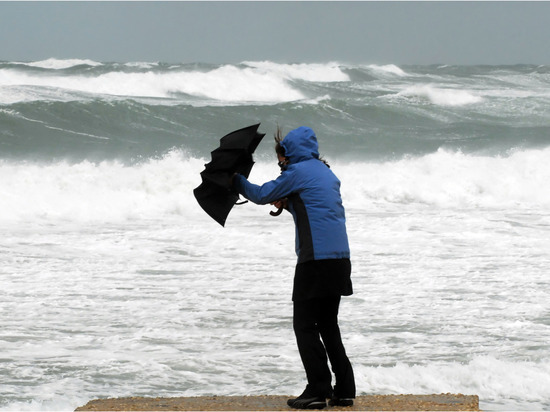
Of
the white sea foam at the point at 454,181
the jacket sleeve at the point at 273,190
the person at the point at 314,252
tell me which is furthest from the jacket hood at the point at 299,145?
the white sea foam at the point at 454,181

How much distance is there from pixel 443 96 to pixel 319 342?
30455mm

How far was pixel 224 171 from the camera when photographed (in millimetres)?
4508

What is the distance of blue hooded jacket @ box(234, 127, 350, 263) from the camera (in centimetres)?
432

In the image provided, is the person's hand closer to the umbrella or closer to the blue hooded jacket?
the blue hooded jacket

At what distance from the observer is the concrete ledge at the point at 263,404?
15.3 ft

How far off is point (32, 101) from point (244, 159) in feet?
70.0

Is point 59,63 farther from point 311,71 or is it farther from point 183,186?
point 183,186

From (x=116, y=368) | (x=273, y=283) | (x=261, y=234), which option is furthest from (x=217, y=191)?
(x=261, y=234)

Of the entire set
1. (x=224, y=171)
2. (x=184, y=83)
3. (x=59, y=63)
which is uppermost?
(x=59, y=63)

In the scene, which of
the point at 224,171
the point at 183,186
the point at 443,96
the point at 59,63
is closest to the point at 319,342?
the point at 224,171

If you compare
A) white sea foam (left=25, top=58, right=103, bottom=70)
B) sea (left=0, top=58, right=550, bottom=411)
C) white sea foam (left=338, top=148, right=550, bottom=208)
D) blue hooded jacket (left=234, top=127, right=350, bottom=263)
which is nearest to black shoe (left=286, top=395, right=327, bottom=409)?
blue hooded jacket (left=234, top=127, right=350, bottom=263)

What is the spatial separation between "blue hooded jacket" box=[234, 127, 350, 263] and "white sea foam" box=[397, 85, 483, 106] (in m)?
28.7

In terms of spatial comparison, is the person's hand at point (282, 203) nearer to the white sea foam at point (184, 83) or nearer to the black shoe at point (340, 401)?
the black shoe at point (340, 401)

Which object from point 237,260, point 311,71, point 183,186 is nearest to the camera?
point 237,260
